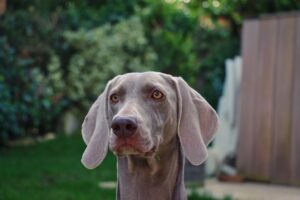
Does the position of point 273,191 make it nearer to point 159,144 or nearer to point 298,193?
point 298,193

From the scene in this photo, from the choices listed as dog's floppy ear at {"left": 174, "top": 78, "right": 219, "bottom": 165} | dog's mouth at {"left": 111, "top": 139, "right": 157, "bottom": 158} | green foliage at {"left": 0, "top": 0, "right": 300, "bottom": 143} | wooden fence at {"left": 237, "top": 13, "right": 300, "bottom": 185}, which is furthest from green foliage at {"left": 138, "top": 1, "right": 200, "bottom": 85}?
dog's mouth at {"left": 111, "top": 139, "right": 157, "bottom": 158}

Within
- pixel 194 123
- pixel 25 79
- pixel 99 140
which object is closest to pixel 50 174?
pixel 25 79

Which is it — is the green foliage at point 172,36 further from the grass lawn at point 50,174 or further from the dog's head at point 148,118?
the dog's head at point 148,118

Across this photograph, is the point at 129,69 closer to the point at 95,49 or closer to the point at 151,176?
the point at 95,49

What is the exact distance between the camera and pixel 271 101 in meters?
7.65

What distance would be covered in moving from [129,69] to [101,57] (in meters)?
0.66

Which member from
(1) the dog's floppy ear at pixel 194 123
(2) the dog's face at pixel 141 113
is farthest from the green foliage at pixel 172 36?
(2) the dog's face at pixel 141 113

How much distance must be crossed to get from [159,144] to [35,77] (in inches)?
298

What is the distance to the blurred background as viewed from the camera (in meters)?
7.45

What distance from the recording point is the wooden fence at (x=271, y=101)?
741cm

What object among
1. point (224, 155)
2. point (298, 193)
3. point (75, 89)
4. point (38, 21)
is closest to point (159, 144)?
point (298, 193)

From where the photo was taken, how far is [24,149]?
401 inches

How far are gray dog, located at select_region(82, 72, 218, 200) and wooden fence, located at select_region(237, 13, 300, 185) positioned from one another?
4347 mm

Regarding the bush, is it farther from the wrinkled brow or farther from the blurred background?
the wrinkled brow
